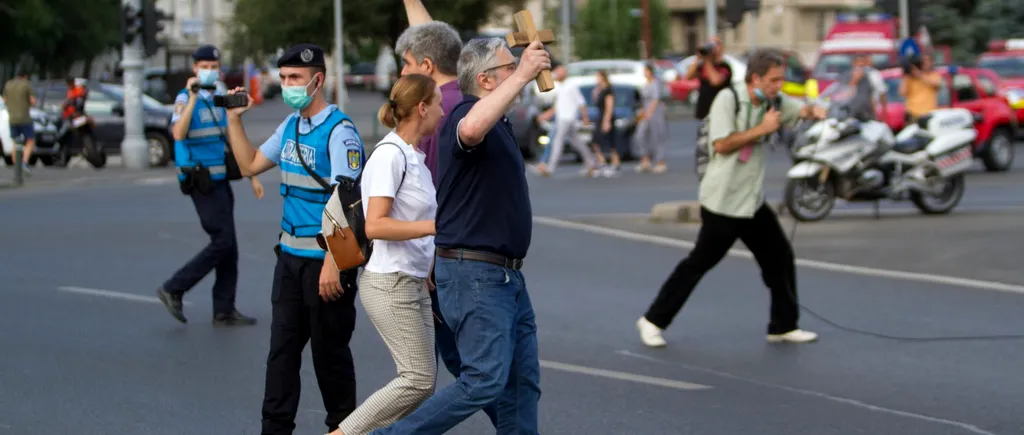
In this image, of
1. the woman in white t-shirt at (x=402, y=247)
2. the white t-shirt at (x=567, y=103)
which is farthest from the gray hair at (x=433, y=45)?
the white t-shirt at (x=567, y=103)

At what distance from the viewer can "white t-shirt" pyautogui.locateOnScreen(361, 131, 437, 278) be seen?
5.39 metres

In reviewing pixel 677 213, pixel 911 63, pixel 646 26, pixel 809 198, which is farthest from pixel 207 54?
pixel 646 26

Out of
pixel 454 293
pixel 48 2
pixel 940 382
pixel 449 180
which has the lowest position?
pixel 940 382

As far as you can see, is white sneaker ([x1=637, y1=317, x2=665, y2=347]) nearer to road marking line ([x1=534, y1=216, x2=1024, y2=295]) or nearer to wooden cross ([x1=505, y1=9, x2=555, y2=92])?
road marking line ([x1=534, y1=216, x2=1024, y2=295])

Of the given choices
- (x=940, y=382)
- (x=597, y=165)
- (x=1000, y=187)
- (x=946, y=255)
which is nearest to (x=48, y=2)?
(x=597, y=165)

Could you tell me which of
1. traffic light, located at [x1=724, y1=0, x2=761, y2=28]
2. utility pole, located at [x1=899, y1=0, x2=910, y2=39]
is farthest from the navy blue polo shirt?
utility pole, located at [x1=899, y1=0, x2=910, y2=39]

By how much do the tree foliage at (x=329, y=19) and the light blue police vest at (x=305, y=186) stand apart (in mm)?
35864

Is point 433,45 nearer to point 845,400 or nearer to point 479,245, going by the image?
point 479,245

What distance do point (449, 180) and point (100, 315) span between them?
5720 mm

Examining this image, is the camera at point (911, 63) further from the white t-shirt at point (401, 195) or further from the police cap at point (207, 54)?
the white t-shirt at point (401, 195)

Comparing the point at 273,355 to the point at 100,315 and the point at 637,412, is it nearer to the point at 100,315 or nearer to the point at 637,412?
the point at 637,412

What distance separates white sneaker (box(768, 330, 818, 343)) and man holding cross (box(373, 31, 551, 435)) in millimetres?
4031

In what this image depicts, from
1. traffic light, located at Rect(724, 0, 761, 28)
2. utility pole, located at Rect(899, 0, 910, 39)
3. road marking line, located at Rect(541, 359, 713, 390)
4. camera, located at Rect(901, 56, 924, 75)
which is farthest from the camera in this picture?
utility pole, located at Rect(899, 0, 910, 39)

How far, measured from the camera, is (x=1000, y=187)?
2023 centimetres
